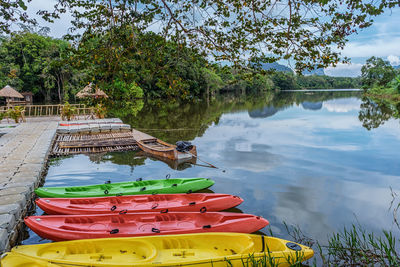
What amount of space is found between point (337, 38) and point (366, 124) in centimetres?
2281

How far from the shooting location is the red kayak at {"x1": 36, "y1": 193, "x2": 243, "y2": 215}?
257 inches

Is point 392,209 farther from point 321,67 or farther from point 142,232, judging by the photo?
point 142,232

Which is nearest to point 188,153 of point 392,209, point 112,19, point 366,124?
point 392,209

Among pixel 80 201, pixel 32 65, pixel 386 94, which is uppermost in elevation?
pixel 32 65

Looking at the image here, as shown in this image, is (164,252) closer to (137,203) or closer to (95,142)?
(137,203)

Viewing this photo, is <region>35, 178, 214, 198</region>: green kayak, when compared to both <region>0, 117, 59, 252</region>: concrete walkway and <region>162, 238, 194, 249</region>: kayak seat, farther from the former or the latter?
<region>162, 238, 194, 249</region>: kayak seat

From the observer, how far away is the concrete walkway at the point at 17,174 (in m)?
5.39

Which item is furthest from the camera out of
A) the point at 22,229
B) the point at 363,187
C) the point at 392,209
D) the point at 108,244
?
the point at 363,187

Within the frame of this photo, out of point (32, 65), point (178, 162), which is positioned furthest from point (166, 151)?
point (32, 65)

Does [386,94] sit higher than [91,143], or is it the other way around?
[386,94]

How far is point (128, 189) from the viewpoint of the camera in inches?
316

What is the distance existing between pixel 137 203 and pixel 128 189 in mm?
1151

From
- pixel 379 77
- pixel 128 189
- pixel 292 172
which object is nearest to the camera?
pixel 128 189

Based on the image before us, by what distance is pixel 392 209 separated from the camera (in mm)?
8102
